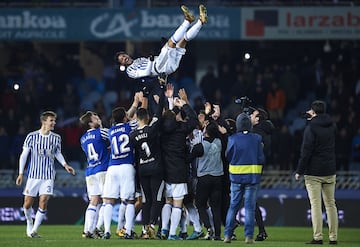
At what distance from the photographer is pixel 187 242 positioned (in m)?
21.4

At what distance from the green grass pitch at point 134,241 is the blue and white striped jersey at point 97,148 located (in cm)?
137

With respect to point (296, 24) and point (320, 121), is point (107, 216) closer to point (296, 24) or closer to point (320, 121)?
point (320, 121)

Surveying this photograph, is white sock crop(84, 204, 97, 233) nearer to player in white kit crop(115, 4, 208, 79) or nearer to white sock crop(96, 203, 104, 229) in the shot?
white sock crop(96, 203, 104, 229)

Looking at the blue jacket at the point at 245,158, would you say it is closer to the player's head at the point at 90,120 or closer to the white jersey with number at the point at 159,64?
the white jersey with number at the point at 159,64

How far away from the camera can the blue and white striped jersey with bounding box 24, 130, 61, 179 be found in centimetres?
2312

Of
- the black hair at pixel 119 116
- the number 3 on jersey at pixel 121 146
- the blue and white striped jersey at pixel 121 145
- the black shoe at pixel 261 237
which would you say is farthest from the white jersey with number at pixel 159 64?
the black shoe at pixel 261 237

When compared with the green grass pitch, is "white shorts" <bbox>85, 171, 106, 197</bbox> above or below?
above

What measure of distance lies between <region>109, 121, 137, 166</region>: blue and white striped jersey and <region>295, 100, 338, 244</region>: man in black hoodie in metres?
3.24

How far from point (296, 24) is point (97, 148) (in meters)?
12.6

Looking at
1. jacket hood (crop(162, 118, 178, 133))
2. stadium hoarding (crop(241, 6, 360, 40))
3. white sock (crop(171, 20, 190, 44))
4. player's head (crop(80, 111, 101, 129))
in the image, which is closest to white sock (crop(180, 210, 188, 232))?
jacket hood (crop(162, 118, 178, 133))

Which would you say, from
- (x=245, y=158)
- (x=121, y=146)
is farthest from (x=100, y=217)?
(x=245, y=158)

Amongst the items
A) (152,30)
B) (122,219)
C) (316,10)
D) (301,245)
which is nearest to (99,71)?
(152,30)

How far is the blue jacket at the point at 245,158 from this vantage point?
2084 cm

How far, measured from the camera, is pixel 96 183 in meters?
23.2
